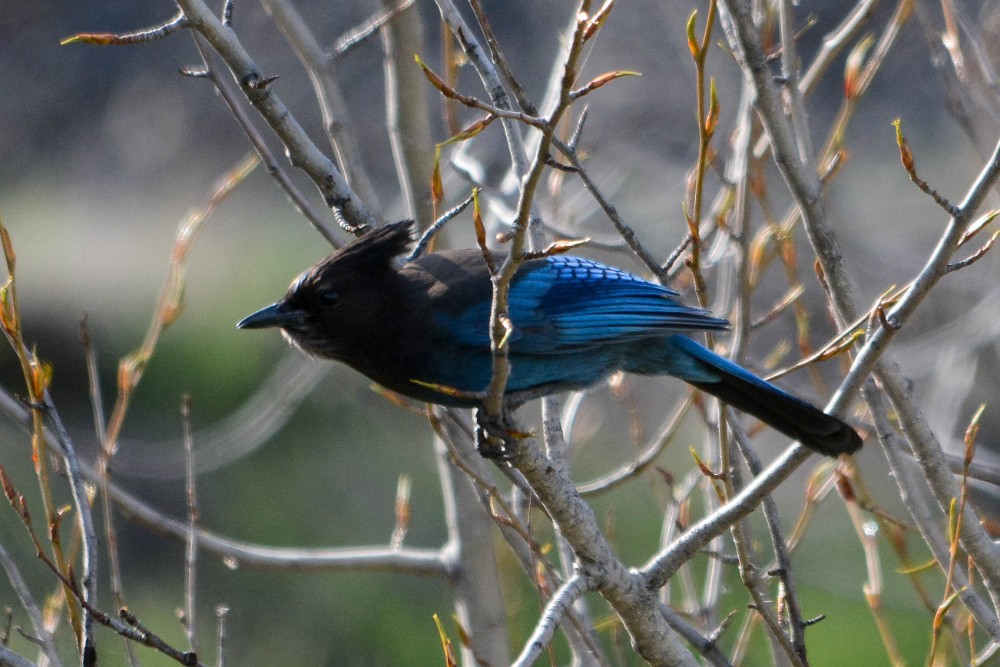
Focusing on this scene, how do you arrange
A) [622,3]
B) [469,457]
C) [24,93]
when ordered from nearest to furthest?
[469,457] → [622,3] → [24,93]

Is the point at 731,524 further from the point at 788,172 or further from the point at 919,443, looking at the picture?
the point at 788,172

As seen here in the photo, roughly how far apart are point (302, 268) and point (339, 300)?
6.35m

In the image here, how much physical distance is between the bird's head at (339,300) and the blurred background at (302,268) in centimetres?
150

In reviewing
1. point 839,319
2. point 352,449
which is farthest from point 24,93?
point 839,319

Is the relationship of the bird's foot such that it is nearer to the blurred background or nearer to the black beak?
the black beak

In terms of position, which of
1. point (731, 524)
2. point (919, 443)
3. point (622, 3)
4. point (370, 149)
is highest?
point (622, 3)

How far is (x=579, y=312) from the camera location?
11.2 ft

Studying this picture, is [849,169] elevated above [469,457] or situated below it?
above

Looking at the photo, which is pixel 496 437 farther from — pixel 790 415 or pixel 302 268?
pixel 302 268

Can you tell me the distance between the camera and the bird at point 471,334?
3.11 m

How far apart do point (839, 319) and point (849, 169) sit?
8318 millimetres

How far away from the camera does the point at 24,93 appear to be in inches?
534

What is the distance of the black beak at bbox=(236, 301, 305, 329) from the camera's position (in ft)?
9.88

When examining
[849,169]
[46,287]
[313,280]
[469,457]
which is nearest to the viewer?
[313,280]
